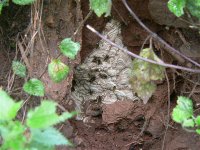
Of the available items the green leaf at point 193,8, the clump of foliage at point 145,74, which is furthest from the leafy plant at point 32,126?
the green leaf at point 193,8

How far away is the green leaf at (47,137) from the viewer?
117cm

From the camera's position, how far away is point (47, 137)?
1190 millimetres

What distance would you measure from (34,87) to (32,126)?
2.27ft

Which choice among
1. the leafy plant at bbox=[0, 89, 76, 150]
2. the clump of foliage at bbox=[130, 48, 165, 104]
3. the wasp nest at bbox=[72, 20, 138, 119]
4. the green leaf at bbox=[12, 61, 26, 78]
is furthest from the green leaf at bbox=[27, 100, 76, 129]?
the wasp nest at bbox=[72, 20, 138, 119]

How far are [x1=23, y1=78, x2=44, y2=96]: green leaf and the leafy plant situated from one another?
0.52 metres

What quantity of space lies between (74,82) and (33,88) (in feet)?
1.33

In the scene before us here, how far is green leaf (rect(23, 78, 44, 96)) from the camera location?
1753mm

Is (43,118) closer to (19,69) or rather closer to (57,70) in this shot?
(57,70)

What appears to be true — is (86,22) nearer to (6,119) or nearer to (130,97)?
(130,97)

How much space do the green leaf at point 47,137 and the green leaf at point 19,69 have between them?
0.68m

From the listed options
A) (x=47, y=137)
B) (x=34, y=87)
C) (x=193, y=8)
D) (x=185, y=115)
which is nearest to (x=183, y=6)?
(x=193, y=8)

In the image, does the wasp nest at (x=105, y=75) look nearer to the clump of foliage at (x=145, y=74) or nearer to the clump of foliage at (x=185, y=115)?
the clump of foliage at (x=145, y=74)

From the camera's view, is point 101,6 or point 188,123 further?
point 101,6

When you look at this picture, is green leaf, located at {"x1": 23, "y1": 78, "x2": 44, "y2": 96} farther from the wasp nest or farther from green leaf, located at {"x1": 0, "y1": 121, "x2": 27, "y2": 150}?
green leaf, located at {"x1": 0, "y1": 121, "x2": 27, "y2": 150}
